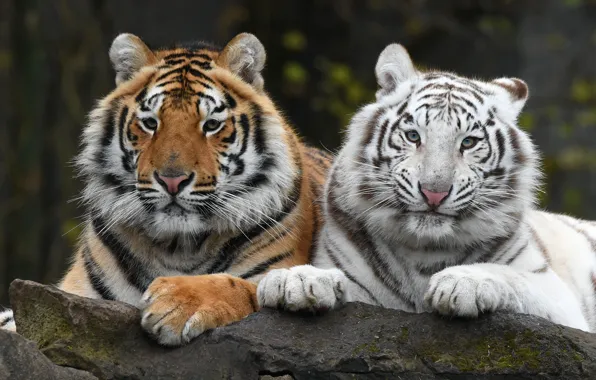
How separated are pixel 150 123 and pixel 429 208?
121 cm

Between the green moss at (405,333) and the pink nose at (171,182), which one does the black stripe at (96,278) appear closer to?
the pink nose at (171,182)

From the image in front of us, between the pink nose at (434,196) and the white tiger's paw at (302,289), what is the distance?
17.9 inches

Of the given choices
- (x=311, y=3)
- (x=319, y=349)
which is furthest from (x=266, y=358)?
(x=311, y=3)

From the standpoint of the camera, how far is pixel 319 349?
11.5ft

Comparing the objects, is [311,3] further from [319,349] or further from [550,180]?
[319,349]

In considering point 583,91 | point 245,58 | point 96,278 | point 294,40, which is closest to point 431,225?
point 245,58

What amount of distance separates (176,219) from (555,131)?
6.54 metres

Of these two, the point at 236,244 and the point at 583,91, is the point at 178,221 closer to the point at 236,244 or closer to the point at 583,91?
the point at 236,244

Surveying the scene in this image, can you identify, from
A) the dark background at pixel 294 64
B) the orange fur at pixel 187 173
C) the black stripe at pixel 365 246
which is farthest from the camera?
the dark background at pixel 294 64

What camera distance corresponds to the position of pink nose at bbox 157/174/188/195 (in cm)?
397

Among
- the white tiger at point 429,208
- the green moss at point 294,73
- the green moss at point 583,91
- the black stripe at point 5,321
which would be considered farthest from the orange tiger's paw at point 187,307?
the green moss at point 583,91

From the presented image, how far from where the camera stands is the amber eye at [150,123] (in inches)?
165

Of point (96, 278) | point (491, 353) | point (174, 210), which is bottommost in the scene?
point (96, 278)

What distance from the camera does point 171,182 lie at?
397 cm
